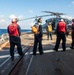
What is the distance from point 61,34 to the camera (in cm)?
1755

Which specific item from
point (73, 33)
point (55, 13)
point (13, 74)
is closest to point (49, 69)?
point (13, 74)

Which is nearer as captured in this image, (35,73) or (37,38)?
(35,73)

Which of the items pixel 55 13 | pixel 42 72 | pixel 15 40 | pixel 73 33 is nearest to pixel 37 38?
pixel 15 40

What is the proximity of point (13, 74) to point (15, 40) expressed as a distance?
491cm

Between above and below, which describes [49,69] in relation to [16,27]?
below

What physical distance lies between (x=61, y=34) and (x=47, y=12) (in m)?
37.3

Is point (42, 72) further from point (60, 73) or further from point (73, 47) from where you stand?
point (73, 47)

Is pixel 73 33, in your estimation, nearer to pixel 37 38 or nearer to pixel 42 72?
pixel 37 38

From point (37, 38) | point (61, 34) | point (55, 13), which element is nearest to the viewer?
point (37, 38)

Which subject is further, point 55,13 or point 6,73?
point 55,13

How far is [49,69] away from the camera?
10828 mm

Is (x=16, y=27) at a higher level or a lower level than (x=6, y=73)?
higher

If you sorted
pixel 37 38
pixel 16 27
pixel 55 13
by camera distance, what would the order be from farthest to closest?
1. pixel 55 13
2. pixel 37 38
3. pixel 16 27

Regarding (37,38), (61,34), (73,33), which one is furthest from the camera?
(73,33)
